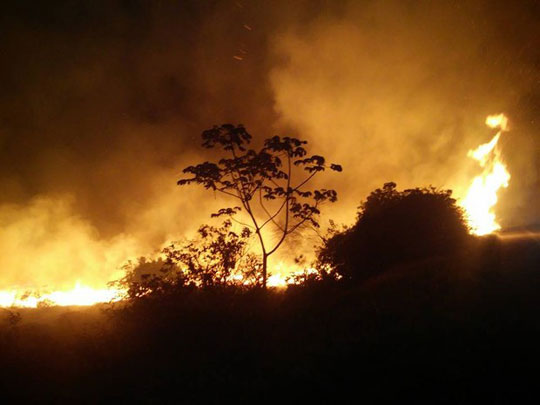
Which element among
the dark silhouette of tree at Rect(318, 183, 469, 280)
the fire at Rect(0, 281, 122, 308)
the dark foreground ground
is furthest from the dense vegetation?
the fire at Rect(0, 281, 122, 308)

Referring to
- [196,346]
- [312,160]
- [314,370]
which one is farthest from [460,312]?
[312,160]

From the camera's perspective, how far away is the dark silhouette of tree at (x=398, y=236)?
40.1 feet

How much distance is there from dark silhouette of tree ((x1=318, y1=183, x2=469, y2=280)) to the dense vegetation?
1.59 feet

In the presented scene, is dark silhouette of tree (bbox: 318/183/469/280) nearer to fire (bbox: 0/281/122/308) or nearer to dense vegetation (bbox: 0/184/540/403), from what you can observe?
dense vegetation (bbox: 0/184/540/403)

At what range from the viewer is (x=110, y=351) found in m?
7.45

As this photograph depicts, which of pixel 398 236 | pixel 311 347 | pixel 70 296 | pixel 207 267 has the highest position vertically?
pixel 70 296

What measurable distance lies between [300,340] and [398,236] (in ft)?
22.2

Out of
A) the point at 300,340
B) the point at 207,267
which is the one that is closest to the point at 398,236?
the point at 207,267

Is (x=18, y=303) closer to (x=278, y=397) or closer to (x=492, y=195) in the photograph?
(x=278, y=397)

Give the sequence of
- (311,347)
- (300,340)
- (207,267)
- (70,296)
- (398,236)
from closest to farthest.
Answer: (311,347) → (300,340) → (207,267) → (398,236) → (70,296)

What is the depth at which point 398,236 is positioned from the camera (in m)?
12.3

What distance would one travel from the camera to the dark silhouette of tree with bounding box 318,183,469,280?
12227 millimetres

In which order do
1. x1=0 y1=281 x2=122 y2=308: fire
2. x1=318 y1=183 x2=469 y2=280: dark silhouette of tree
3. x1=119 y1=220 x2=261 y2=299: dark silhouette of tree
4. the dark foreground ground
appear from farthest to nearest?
x1=0 y1=281 x2=122 y2=308: fire
x1=318 y1=183 x2=469 y2=280: dark silhouette of tree
x1=119 y1=220 x2=261 y2=299: dark silhouette of tree
the dark foreground ground

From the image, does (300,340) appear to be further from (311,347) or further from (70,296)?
(70,296)
